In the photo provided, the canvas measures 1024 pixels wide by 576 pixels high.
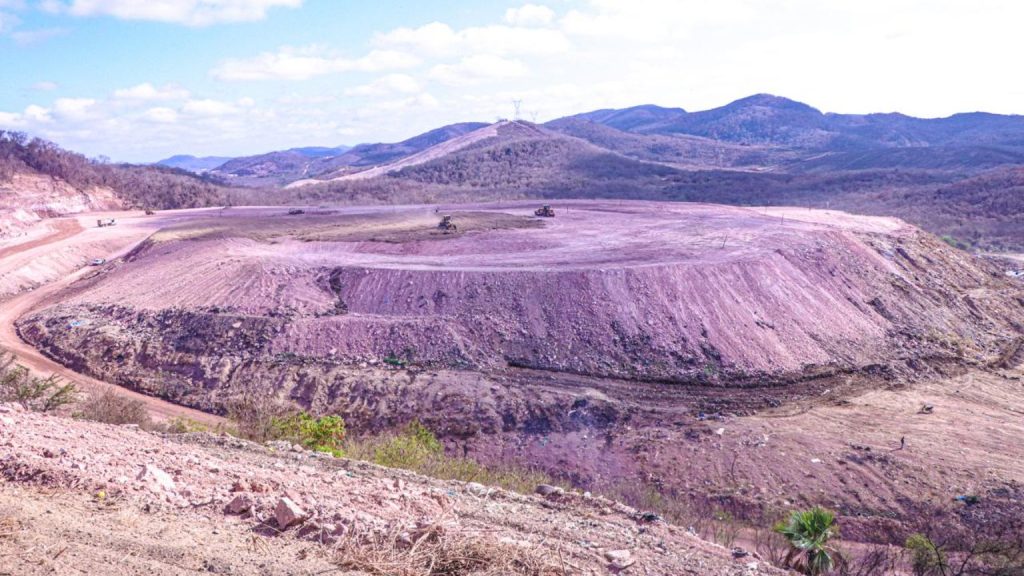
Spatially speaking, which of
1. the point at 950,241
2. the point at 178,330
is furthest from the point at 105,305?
the point at 950,241

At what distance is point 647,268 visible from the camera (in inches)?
890

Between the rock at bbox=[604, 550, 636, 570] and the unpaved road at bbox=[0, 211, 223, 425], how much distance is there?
14.1m

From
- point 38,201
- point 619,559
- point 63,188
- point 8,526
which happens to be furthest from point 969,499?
point 63,188

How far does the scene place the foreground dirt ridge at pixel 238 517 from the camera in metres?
5.56

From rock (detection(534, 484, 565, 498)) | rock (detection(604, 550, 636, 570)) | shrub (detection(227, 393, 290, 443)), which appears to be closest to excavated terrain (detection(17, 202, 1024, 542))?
shrub (detection(227, 393, 290, 443))

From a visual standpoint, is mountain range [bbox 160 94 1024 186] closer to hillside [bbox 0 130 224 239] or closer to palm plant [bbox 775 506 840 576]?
hillside [bbox 0 130 224 239]

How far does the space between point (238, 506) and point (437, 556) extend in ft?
7.83

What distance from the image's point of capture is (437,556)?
19.2 feet

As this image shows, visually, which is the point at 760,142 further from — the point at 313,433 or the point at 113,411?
the point at 113,411

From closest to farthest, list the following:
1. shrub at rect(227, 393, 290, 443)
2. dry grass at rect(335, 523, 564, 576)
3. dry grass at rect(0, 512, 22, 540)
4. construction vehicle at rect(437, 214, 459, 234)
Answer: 1. dry grass at rect(0, 512, 22, 540)
2. dry grass at rect(335, 523, 564, 576)
3. shrub at rect(227, 393, 290, 443)
4. construction vehicle at rect(437, 214, 459, 234)

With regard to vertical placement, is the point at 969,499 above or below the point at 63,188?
below

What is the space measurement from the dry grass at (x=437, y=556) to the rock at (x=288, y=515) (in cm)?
64

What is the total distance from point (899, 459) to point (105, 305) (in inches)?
1046

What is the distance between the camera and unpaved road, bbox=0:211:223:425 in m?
18.5
